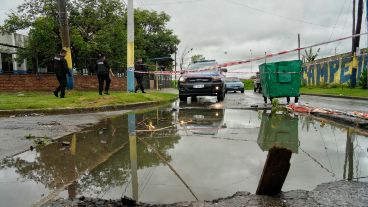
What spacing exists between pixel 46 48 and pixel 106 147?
62.8 feet

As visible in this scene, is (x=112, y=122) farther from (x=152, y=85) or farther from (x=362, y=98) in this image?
(x=152, y=85)

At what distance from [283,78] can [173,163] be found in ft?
28.7

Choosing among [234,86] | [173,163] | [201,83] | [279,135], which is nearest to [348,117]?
[279,135]

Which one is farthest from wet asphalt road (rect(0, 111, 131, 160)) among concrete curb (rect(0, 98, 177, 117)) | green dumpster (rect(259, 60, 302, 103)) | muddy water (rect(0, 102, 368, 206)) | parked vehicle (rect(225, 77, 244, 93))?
parked vehicle (rect(225, 77, 244, 93))

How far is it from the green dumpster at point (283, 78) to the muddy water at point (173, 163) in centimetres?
556

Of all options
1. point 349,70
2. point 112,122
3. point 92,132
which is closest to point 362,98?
point 349,70

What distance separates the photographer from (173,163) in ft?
13.2

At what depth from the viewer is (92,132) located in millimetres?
6496

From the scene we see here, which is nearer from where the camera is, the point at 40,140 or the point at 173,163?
the point at 173,163

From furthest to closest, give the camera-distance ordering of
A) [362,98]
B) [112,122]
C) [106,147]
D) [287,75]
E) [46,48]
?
[46,48], [362,98], [287,75], [112,122], [106,147]

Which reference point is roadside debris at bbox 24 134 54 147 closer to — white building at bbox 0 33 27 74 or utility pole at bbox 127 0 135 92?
utility pole at bbox 127 0 135 92

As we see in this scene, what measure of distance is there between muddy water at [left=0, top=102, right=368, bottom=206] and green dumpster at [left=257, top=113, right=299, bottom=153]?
2 centimetres

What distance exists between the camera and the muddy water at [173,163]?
3.13 m

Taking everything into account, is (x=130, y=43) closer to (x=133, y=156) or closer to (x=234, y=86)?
(x=133, y=156)
